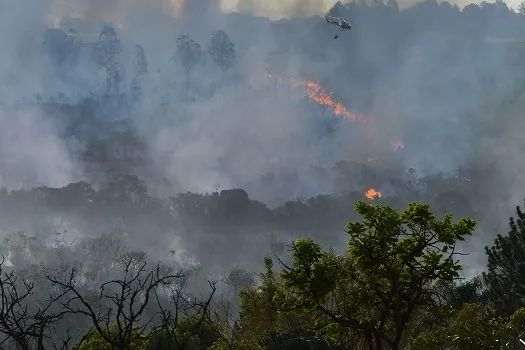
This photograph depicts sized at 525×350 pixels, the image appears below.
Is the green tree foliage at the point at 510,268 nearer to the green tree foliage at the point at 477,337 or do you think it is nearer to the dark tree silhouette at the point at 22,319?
the green tree foliage at the point at 477,337

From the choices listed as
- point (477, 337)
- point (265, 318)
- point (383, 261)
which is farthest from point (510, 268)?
point (265, 318)

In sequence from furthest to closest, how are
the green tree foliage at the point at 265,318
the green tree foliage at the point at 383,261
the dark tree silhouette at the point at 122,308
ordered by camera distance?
the green tree foliage at the point at 265,318
the green tree foliage at the point at 383,261
the dark tree silhouette at the point at 122,308

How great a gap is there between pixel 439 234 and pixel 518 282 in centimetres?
1427

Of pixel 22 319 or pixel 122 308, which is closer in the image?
pixel 22 319

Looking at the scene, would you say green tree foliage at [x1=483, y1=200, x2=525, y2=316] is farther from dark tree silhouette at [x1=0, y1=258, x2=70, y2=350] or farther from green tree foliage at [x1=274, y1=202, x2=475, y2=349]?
dark tree silhouette at [x1=0, y1=258, x2=70, y2=350]

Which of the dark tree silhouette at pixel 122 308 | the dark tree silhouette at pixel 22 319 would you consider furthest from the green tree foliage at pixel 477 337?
the dark tree silhouette at pixel 22 319

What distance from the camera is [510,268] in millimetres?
27562

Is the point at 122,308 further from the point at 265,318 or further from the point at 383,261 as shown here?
the point at 265,318

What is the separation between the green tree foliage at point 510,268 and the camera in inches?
1047

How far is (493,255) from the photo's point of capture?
93.5ft

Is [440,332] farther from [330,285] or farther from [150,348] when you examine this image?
[150,348]

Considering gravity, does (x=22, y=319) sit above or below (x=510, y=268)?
below

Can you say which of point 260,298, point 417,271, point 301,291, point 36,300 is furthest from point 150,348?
point 36,300

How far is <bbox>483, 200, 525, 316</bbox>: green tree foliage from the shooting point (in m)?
26.6
